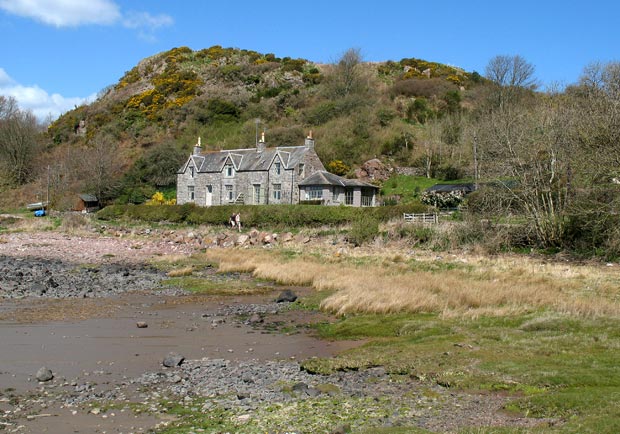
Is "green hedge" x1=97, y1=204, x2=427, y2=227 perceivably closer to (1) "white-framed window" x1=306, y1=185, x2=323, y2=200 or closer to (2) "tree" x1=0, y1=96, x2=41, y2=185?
(1) "white-framed window" x1=306, y1=185, x2=323, y2=200

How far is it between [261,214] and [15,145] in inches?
1994

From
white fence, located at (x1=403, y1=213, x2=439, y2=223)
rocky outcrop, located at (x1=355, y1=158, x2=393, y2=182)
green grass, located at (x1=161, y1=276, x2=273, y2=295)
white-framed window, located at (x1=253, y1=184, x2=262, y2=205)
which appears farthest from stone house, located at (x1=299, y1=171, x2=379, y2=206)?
green grass, located at (x1=161, y1=276, x2=273, y2=295)

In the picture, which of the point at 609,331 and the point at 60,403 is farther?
the point at 609,331

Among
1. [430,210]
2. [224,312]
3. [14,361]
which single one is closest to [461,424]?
[14,361]

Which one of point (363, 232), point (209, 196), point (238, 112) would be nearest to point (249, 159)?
point (209, 196)

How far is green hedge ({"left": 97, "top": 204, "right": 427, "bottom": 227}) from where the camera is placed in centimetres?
4303

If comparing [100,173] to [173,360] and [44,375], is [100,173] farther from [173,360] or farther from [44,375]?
[44,375]

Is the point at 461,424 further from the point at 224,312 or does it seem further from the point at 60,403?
the point at 224,312

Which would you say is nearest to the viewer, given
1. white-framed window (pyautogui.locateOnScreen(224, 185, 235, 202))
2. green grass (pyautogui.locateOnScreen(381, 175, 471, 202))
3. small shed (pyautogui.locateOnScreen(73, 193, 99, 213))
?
green grass (pyautogui.locateOnScreen(381, 175, 471, 202))

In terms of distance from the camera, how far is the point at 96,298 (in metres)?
21.8

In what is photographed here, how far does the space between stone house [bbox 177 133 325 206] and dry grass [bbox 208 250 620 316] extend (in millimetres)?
26315

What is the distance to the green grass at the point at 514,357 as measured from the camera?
28.6 feet

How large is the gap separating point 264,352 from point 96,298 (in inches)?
414

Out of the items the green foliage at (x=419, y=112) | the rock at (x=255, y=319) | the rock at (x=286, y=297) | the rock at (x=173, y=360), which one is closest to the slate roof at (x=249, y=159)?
the green foliage at (x=419, y=112)
